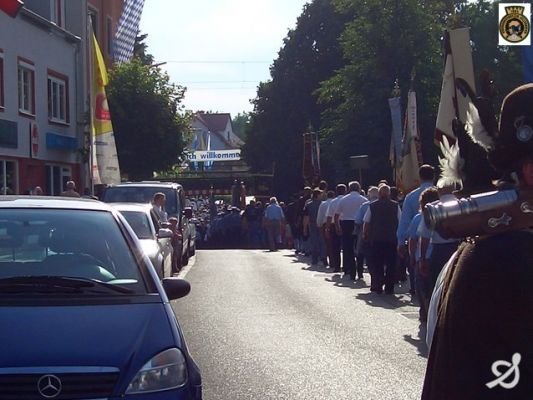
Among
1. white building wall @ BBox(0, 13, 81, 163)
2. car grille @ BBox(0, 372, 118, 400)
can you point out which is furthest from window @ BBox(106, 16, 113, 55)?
car grille @ BBox(0, 372, 118, 400)

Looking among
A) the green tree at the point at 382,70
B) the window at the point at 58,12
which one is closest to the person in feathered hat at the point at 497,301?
the window at the point at 58,12

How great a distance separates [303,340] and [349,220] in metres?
8.72

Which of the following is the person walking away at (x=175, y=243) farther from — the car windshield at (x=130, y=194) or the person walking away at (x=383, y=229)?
the person walking away at (x=383, y=229)

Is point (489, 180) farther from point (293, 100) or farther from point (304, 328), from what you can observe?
point (293, 100)

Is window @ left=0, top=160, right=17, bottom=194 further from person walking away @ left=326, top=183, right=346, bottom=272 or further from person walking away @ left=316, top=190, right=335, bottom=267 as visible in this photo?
person walking away @ left=326, top=183, right=346, bottom=272

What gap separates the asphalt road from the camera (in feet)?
28.9

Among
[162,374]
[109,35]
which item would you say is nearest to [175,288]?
[162,374]

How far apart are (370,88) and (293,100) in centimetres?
1732

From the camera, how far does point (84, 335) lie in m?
5.31

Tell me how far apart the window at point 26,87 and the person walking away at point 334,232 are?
11.0 meters

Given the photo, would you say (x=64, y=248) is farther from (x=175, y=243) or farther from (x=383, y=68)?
(x=383, y=68)

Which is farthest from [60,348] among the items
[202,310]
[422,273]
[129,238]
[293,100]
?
[293,100]

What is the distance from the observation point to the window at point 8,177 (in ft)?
91.8

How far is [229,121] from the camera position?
527 feet
